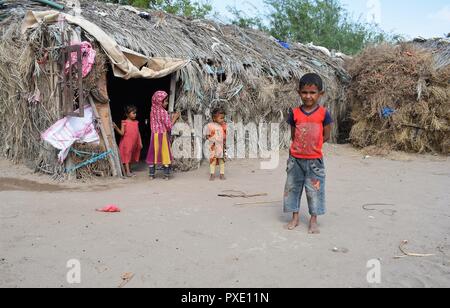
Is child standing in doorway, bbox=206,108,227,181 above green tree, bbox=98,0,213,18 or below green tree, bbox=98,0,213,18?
below

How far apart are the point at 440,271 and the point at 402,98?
751 cm

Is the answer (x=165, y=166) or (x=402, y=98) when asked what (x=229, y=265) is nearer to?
(x=165, y=166)

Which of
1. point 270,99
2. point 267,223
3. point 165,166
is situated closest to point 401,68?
point 270,99

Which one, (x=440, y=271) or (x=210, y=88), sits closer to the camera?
(x=440, y=271)

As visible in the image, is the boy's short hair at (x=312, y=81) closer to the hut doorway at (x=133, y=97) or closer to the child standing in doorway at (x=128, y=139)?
the child standing in doorway at (x=128, y=139)

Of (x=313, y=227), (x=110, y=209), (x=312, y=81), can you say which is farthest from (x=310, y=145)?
(x=110, y=209)

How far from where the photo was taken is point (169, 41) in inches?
327

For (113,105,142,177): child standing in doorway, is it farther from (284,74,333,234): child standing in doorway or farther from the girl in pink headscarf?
(284,74,333,234): child standing in doorway

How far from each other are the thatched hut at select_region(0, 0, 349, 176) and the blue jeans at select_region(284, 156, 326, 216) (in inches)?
138

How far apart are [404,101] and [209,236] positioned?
763 cm

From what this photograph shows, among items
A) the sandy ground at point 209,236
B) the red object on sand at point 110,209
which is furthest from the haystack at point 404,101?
the red object on sand at point 110,209

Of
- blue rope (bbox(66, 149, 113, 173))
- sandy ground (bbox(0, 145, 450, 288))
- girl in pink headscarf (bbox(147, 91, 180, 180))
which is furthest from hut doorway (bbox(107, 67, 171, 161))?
sandy ground (bbox(0, 145, 450, 288))

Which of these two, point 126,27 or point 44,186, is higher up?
point 126,27

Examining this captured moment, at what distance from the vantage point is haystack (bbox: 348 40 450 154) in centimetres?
966
